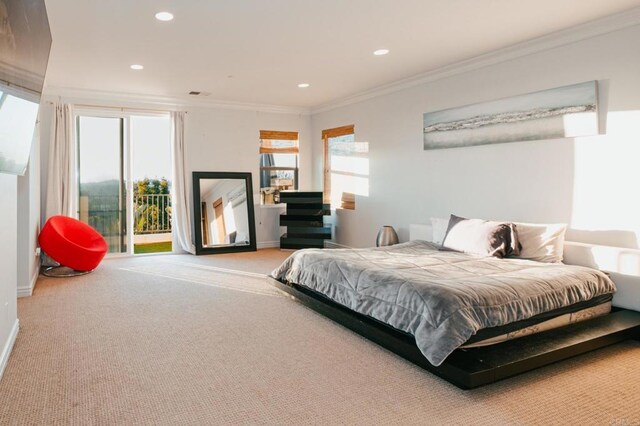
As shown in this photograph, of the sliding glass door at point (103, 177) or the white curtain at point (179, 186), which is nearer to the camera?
the sliding glass door at point (103, 177)

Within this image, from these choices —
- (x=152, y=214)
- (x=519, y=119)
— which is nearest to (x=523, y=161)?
(x=519, y=119)

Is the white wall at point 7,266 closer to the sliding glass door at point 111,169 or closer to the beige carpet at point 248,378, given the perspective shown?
the beige carpet at point 248,378

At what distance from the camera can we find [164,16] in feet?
11.5

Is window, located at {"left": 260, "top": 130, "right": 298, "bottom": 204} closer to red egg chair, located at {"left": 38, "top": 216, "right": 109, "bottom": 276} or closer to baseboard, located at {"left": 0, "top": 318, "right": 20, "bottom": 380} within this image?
red egg chair, located at {"left": 38, "top": 216, "right": 109, "bottom": 276}

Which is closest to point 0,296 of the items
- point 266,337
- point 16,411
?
point 16,411

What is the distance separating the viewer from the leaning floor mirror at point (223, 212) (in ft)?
22.8

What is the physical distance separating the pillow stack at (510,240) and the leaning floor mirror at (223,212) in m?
3.80

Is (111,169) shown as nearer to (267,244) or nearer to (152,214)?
(152,214)

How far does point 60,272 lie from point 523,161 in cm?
543

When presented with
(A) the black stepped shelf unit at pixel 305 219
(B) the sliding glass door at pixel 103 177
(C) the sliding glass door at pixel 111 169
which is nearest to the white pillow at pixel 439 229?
(A) the black stepped shelf unit at pixel 305 219

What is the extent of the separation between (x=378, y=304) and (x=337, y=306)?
22.1 inches

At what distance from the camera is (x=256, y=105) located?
24.3 feet

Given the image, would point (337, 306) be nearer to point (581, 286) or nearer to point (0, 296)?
point (581, 286)

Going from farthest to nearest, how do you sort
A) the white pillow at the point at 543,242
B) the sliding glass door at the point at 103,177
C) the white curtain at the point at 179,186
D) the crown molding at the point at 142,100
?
1. the white curtain at the point at 179,186
2. the sliding glass door at the point at 103,177
3. the crown molding at the point at 142,100
4. the white pillow at the point at 543,242
